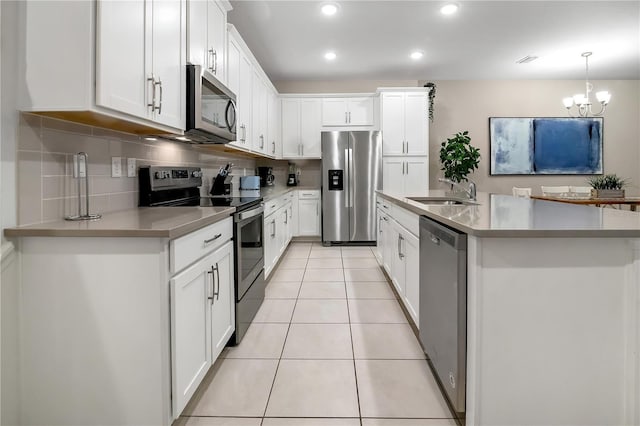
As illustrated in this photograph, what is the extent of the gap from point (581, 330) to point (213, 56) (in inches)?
106

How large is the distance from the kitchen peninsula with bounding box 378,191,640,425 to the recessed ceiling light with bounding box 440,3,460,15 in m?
3.22

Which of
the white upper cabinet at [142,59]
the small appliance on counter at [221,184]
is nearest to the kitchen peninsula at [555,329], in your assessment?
the white upper cabinet at [142,59]

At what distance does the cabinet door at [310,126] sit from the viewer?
6.12 m

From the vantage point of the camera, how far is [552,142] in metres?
6.55

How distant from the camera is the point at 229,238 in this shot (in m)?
2.21

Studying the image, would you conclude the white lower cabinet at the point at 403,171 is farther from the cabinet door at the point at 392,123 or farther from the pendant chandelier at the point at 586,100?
the pendant chandelier at the point at 586,100

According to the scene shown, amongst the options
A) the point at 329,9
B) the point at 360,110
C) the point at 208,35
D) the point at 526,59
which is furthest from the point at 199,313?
the point at 526,59

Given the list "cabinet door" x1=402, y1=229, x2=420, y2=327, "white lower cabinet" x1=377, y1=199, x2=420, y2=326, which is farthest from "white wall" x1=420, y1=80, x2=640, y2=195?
"cabinet door" x1=402, y1=229, x2=420, y2=327

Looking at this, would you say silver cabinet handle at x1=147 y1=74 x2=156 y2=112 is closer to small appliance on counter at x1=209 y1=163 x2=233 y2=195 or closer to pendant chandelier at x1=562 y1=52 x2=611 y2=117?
small appliance on counter at x1=209 y1=163 x2=233 y2=195

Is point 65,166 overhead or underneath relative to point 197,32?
underneath

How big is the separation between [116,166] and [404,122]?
4659mm

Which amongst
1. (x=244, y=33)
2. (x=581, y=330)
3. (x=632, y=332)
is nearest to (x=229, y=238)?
(x=581, y=330)

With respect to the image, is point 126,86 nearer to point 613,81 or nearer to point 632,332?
point 632,332

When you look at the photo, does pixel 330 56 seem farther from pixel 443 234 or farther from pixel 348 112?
pixel 443 234
